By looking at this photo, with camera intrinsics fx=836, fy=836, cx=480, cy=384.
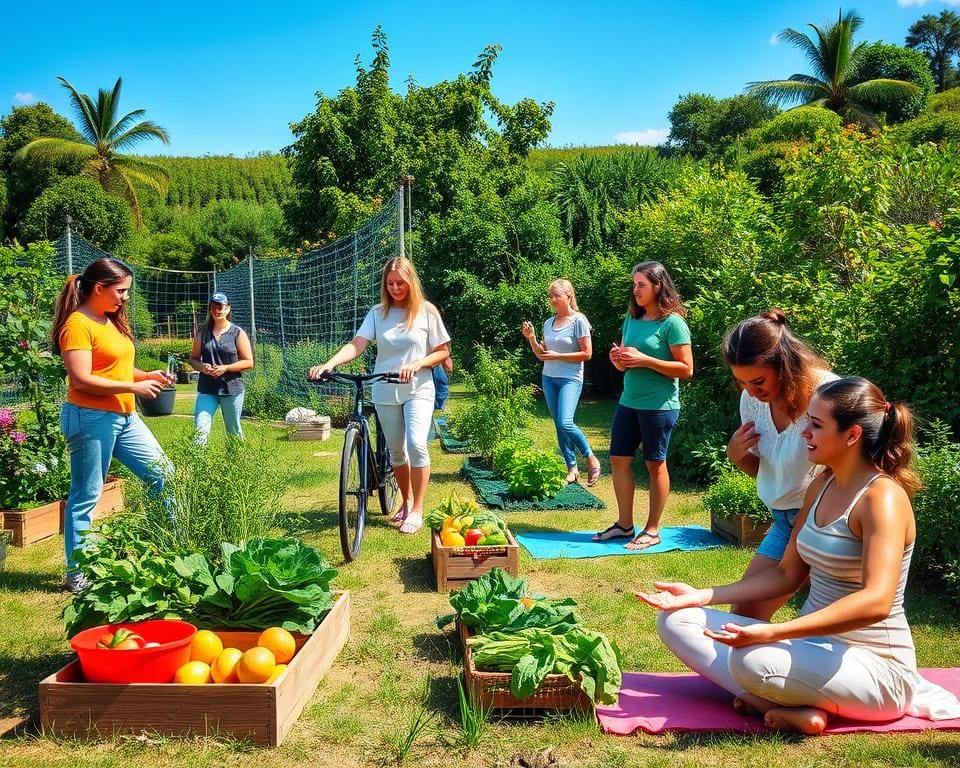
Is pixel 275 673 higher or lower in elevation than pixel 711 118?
lower

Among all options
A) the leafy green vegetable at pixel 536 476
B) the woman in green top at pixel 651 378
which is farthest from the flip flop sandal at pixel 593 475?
the woman in green top at pixel 651 378

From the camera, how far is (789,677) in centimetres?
280

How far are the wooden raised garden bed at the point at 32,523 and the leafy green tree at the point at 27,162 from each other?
31.6 m

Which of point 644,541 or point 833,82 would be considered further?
point 833,82

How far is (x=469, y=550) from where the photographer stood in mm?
4605

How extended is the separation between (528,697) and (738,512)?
10.0 feet

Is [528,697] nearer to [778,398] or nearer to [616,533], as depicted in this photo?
[778,398]

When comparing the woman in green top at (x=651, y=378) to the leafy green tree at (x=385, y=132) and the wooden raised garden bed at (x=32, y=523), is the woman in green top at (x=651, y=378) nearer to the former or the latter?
the wooden raised garden bed at (x=32, y=523)

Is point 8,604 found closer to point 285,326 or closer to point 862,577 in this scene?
point 862,577

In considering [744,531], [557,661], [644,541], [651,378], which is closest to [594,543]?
[644,541]

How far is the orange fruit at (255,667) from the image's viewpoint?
9.81ft

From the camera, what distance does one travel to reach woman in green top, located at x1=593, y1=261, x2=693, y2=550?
5254mm

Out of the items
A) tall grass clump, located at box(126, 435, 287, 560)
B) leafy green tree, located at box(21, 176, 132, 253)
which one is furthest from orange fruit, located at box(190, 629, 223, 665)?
leafy green tree, located at box(21, 176, 132, 253)

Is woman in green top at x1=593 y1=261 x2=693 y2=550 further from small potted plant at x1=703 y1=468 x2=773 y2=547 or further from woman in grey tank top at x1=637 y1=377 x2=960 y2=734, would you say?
woman in grey tank top at x1=637 y1=377 x2=960 y2=734
